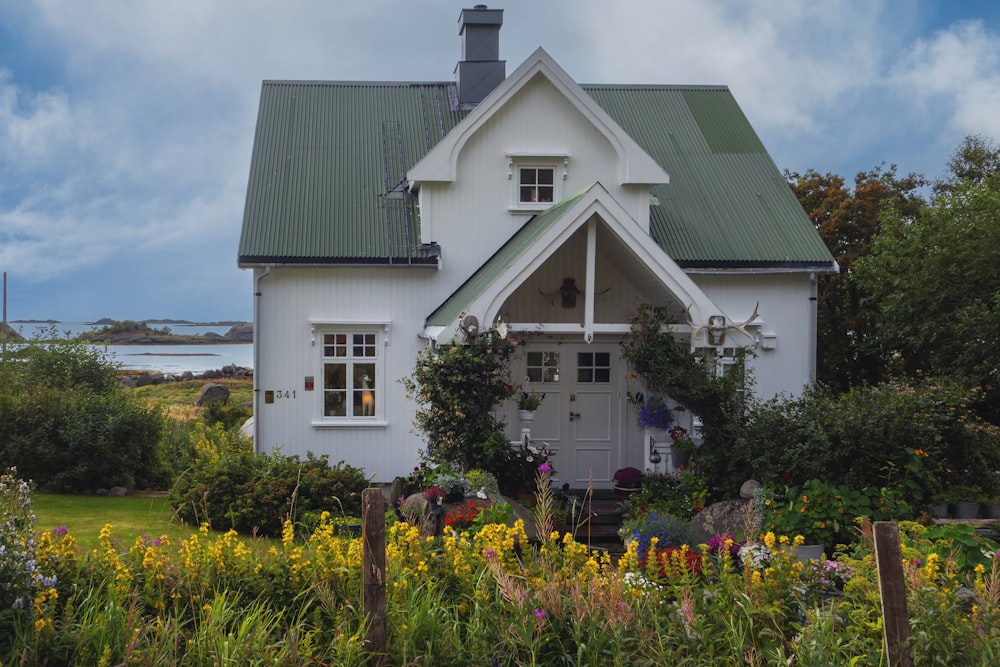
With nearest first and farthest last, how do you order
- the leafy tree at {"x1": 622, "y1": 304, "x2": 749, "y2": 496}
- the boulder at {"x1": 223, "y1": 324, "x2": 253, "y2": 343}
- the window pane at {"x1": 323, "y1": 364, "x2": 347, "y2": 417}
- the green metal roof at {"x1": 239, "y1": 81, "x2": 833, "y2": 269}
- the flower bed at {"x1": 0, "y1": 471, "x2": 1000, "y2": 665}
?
the flower bed at {"x1": 0, "y1": 471, "x2": 1000, "y2": 665}, the leafy tree at {"x1": 622, "y1": 304, "x2": 749, "y2": 496}, the window pane at {"x1": 323, "y1": 364, "x2": 347, "y2": 417}, the green metal roof at {"x1": 239, "y1": 81, "x2": 833, "y2": 269}, the boulder at {"x1": 223, "y1": 324, "x2": 253, "y2": 343}

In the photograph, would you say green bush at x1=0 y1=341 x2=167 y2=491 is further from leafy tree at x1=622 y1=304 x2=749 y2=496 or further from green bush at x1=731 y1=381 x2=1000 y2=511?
green bush at x1=731 y1=381 x2=1000 y2=511

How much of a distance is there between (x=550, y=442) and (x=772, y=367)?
412 cm

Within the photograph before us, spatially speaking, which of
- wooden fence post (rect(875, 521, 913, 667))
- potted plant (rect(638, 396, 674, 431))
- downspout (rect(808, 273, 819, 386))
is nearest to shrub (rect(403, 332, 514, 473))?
potted plant (rect(638, 396, 674, 431))

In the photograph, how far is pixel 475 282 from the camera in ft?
45.0

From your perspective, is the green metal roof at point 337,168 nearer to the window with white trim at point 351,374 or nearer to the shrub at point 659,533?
the window with white trim at point 351,374

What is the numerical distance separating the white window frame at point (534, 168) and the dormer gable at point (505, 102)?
82 centimetres

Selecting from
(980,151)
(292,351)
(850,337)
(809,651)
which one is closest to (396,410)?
(292,351)

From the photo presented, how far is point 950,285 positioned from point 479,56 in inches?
395

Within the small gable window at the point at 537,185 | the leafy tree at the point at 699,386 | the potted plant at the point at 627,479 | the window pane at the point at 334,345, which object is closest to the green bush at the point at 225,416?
the window pane at the point at 334,345

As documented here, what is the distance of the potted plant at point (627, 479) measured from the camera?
13164 mm

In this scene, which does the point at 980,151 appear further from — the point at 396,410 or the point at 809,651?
the point at 809,651

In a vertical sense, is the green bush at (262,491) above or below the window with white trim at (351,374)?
below

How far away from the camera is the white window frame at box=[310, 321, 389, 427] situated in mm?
14266

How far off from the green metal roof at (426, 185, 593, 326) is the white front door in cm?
144
